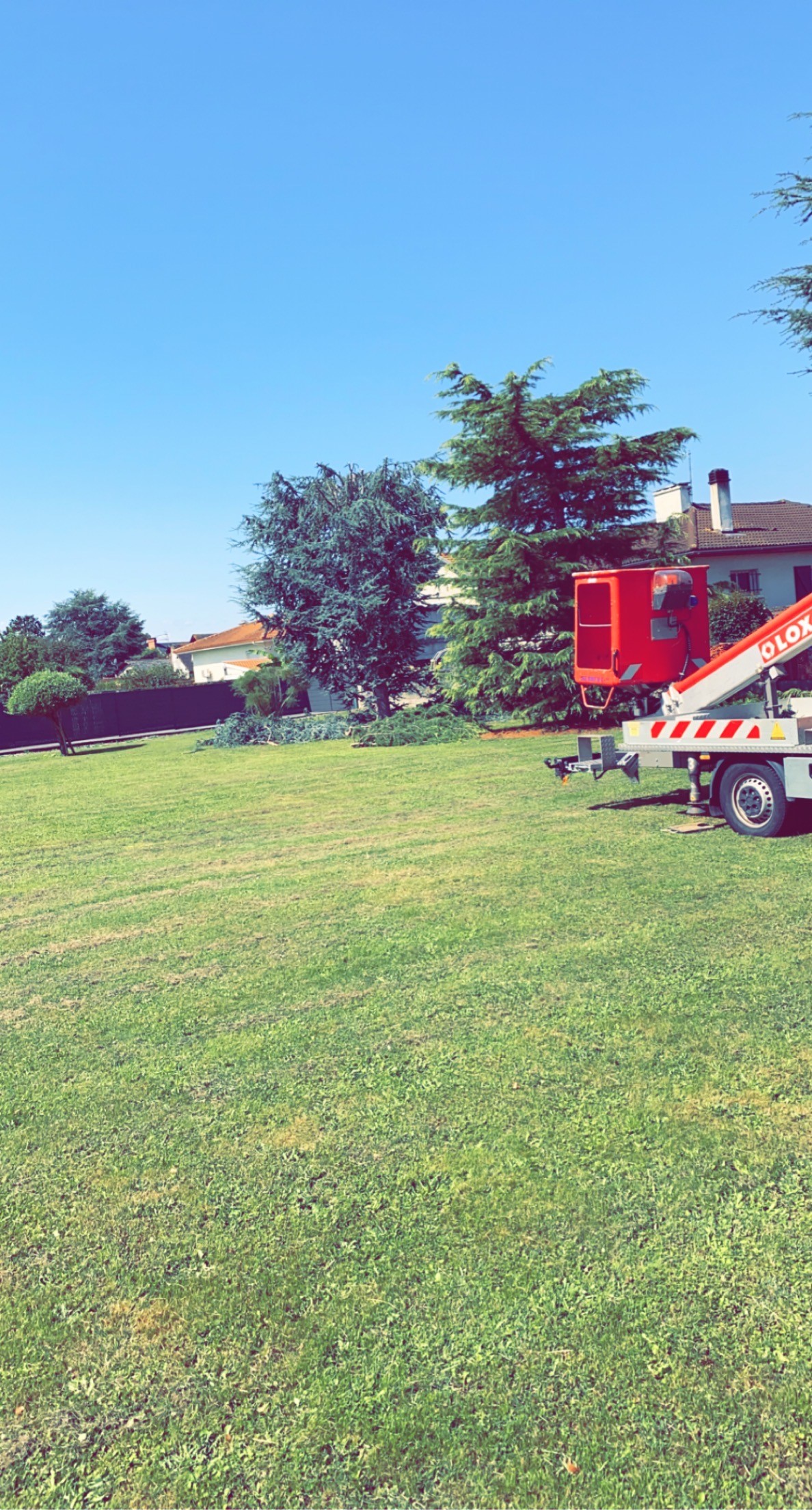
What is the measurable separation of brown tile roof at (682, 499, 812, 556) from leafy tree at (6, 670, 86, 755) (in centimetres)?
2492

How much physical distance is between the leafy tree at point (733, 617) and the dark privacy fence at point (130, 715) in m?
22.0

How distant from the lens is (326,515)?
32.4 m

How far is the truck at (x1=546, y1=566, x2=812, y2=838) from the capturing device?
9.52 m

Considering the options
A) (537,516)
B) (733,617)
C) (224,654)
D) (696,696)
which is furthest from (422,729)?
(224,654)

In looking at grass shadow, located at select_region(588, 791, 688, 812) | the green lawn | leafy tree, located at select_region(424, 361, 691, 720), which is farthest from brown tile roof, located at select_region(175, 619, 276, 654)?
the green lawn

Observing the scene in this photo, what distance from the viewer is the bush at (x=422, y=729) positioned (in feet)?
85.9

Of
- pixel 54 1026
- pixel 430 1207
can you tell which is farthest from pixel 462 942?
pixel 430 1207

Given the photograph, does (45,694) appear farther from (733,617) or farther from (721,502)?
(721,502)

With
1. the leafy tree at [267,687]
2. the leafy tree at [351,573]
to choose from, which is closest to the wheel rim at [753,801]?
the leafy tree at [351,573]

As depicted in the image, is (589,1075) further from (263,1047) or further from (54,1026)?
(54,1026)

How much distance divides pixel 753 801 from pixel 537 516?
52.7 feet

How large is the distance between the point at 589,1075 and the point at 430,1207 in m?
1.28

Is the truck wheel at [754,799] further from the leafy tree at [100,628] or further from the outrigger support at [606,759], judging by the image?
the leafy tree at [100,628]

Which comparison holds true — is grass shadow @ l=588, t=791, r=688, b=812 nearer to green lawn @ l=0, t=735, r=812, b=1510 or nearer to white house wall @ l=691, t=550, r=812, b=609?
green lawn @ l=0, t=735, r=812, b=1510
